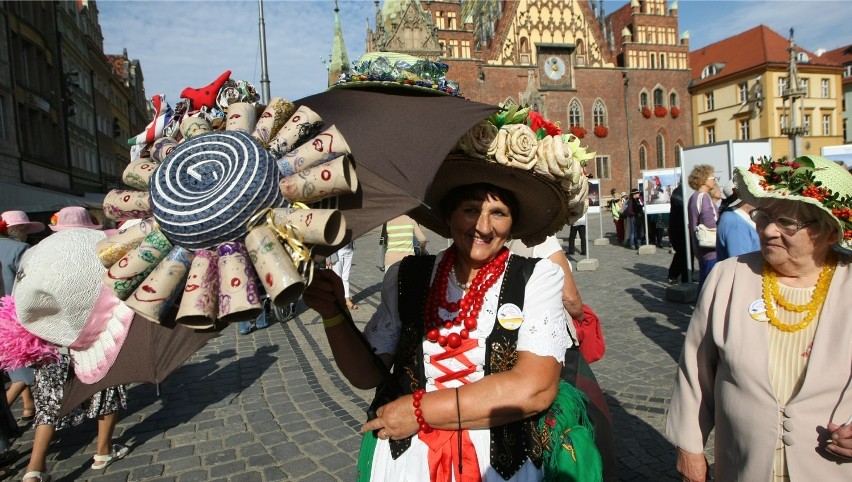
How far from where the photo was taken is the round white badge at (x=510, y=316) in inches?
71.7

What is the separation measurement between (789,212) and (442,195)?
148cm

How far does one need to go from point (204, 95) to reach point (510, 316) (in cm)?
123

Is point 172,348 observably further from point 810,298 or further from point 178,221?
point 810,298

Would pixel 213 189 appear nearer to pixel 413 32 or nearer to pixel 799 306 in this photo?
pixel 799 306

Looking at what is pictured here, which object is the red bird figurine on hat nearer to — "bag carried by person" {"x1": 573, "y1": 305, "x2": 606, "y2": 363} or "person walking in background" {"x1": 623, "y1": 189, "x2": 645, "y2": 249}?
"bag carried by person" {"x1": 573, "y1": 305, "x2": 606, "y2": 363}

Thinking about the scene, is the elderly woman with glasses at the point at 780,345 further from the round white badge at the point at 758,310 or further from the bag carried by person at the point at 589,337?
the bag carried by person at the point at 589,337

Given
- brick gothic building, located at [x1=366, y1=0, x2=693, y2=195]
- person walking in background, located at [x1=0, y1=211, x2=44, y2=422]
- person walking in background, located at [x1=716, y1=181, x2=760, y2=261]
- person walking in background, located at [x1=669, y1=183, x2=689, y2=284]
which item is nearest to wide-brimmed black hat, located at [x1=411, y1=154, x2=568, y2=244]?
person walking in background, located at [x1=716, y1=181, x2=760, y2=261]

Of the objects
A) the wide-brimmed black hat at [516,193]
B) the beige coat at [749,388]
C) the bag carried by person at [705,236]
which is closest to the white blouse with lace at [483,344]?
the wide-brimmed black hat at [516,193]

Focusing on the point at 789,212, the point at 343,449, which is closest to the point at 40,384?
the point at 343,449

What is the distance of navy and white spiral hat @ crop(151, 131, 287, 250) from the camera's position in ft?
3.74

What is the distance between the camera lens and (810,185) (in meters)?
2.07

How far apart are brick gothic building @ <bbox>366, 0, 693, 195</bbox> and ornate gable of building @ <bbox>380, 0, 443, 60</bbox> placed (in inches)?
3.0

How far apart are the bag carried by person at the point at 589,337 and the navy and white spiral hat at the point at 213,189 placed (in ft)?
8.63

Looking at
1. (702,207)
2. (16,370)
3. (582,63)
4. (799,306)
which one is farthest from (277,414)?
(582,63)
